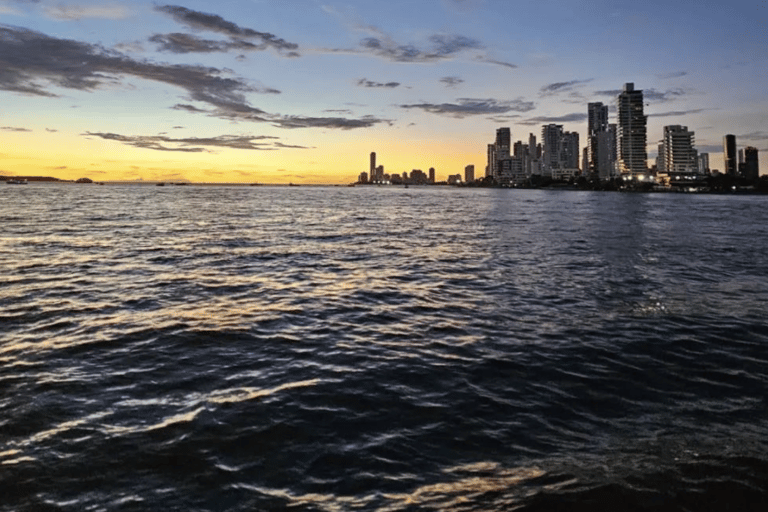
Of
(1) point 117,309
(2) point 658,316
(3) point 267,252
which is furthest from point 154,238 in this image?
(2) point 658,316

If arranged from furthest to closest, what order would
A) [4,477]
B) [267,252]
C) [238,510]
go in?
[267,252] < [4,477] < [238,510]

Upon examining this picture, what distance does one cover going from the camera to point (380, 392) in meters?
12.8

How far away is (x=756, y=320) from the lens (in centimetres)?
2019

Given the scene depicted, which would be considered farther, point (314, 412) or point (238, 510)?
point (314, 412)

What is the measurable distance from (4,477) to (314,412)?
581 cm

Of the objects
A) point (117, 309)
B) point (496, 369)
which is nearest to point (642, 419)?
point (496, 369)

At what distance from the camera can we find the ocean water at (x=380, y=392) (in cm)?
852

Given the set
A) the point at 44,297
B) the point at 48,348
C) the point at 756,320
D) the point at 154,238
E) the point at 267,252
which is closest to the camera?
the point at 48,348

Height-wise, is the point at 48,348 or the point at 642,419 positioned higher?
the point at 48,348

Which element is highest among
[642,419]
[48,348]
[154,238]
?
[154,238]

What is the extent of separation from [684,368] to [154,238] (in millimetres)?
47139

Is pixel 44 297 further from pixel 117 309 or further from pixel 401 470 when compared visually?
pixel 401 470

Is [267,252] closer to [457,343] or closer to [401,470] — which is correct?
[457,343]

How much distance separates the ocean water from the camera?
8.52 meters
